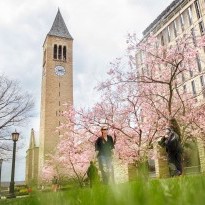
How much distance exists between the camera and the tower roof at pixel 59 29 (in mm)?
67831

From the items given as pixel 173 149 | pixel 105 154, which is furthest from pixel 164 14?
pixel 105 154

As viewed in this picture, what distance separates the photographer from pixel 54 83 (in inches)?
2382

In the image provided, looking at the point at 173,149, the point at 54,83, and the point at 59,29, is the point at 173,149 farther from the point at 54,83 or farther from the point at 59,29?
the point at 59,29

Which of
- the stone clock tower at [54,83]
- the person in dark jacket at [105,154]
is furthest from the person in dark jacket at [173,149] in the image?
the stone clock tower at [54,83]

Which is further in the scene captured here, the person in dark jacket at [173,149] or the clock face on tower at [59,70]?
the clock face on tower at [59,70]

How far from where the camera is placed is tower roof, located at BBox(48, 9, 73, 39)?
67.8 metres

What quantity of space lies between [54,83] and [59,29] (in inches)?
652

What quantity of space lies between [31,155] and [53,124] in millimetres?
18831

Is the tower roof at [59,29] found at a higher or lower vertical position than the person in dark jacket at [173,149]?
higher

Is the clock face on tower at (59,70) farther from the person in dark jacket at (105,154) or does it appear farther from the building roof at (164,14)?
the person in dark jacket at (105,154)

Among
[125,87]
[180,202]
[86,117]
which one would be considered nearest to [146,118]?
[125,87]

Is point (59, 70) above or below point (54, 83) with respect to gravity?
above

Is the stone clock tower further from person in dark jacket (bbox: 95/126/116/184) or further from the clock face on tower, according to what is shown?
person in dark jacket (bbox: 95/126/116/184)

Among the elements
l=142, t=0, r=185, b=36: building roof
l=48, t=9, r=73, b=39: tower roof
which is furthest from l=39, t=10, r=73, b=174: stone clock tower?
l=142, t=0, r=185, b=36: building roof
